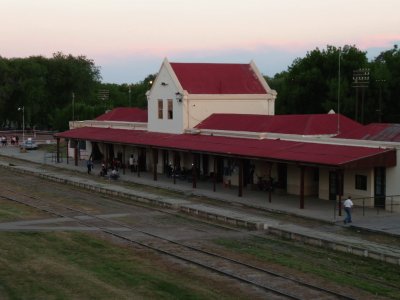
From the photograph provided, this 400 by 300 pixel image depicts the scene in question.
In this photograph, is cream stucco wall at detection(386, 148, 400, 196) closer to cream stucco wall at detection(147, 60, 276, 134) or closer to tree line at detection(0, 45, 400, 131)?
tree line at detection(0, 45, 400, 131)

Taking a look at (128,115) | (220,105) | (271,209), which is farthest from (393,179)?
(128,115)

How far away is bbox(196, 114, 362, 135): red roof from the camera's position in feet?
128

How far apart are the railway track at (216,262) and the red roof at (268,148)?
9519 mm

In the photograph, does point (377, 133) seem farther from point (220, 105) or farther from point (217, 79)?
point (217, 79)

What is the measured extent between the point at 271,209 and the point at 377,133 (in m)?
7.02

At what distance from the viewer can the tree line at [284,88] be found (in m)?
68.1

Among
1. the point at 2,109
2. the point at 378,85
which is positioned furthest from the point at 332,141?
the point at 2,109

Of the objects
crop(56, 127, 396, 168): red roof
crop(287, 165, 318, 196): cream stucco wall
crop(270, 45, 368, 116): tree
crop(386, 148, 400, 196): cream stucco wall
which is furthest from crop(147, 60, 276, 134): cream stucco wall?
crop(270, 45, 368, 116): tree

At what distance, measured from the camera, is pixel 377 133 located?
34.2 m

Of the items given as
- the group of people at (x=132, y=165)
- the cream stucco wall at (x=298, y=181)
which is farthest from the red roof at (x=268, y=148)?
the group of people at (x=132, y=165)

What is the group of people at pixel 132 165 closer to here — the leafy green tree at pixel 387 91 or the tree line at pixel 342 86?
the tree line at pixel 342 86

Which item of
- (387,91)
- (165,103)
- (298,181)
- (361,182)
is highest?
(387,91)

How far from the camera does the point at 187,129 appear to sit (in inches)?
1873

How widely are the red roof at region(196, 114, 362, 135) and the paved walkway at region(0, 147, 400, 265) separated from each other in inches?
164
